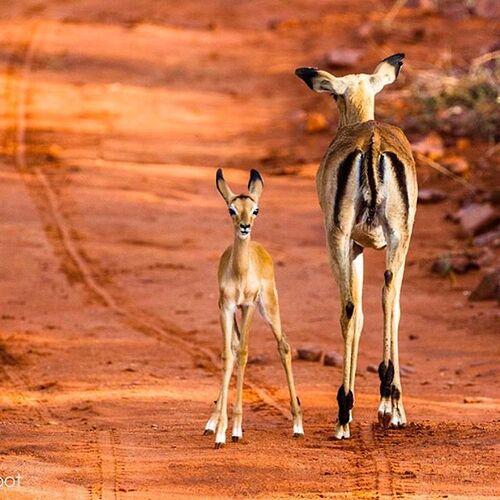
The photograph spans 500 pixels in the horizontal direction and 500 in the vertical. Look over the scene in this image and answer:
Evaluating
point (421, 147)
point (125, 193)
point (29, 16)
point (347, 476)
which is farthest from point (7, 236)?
point (29, 16)

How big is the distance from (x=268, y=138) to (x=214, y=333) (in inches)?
339

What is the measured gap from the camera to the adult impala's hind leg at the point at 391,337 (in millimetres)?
8859

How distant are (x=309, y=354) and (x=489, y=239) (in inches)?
172

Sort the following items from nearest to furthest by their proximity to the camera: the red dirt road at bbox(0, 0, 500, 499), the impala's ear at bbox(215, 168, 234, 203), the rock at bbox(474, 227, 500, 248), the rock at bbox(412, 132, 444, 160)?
the red dirt road at bbox(0, 0, 500, 499)
the impala's ear at bbox(215, 168, 234, 203)
the rock at bbox(474, 227, 500, 248)
the rock at bbox(412, 132, 444, 160)

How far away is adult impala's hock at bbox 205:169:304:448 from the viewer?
846cm

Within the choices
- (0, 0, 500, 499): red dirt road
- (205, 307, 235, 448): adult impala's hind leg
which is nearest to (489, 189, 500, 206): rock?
(0, 0, 500, 499): red dirt road

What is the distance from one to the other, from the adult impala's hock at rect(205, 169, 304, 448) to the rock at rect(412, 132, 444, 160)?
954cm

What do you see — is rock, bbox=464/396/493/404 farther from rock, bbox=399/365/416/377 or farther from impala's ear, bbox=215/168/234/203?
impala's ear, bbox=215/168/234/203

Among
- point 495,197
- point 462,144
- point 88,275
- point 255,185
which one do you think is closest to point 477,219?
point 495,197

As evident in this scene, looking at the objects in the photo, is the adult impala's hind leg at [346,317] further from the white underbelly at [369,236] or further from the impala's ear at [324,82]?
the impala's ear at [324,82]

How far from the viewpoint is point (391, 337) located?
29.2ft

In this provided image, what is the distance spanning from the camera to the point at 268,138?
20859 mm

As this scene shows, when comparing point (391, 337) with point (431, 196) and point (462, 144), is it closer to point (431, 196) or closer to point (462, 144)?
point (431, 196)

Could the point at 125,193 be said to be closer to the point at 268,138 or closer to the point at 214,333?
the point at 268,138
